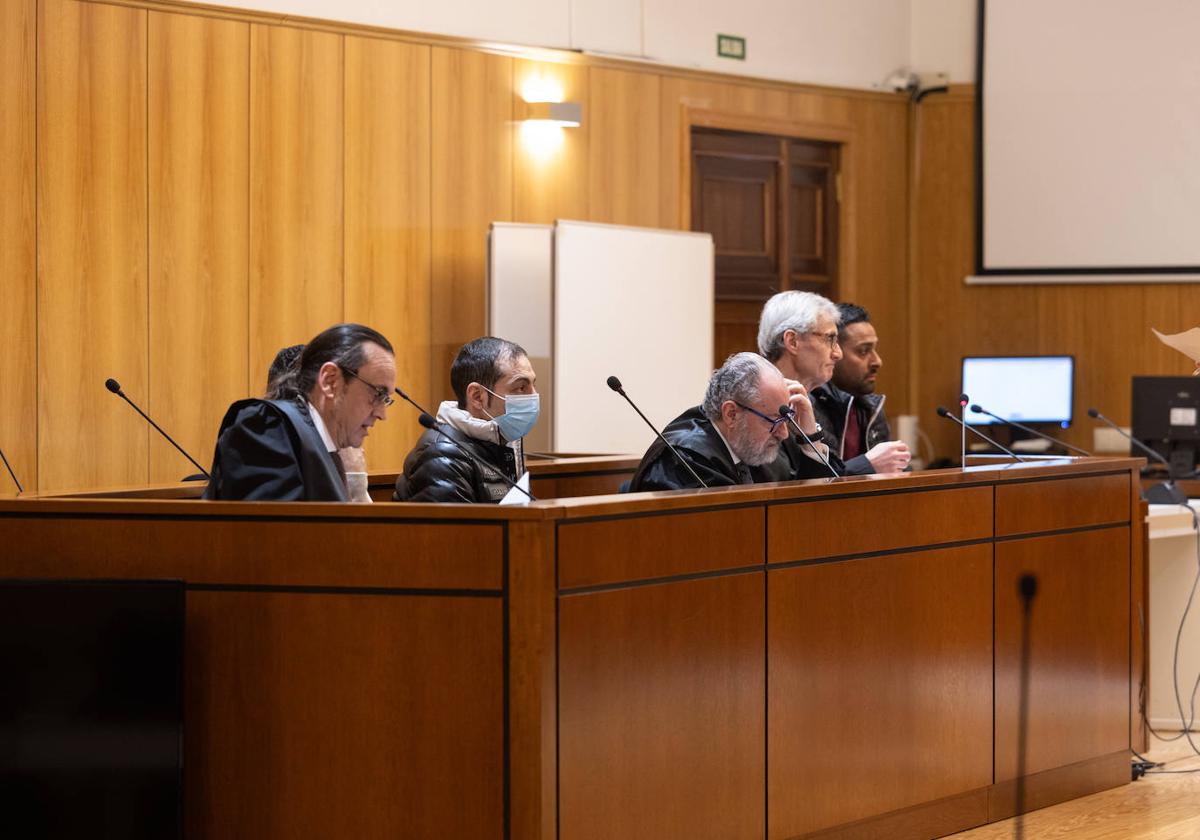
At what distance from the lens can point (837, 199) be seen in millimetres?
8750

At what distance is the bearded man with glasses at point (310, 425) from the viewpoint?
11.1ft

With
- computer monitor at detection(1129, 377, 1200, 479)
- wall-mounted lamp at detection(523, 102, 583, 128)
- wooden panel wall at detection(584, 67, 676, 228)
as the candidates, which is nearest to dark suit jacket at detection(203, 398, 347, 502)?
wall-mounted lamp at detection(523, 102, 583, 128)

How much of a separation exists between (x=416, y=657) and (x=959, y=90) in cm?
666

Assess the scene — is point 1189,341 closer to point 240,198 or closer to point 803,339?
point 803,339

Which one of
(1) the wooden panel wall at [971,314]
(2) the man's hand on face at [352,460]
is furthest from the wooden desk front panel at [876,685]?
(1) the wooden panel wall at [971,314]

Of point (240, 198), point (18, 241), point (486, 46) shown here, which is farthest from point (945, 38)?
Answer: point (18, 241)

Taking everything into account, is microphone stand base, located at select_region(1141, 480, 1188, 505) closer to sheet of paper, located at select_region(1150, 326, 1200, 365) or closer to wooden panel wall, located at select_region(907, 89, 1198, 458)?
wooden panel wall, located at select_region(907, 89, 1198, 458)

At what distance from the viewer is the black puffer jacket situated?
3.99 m

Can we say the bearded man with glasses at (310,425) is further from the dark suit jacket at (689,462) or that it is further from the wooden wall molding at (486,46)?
the wooden wall molding at (486,46)

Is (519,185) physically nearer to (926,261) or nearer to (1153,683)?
(926,261)

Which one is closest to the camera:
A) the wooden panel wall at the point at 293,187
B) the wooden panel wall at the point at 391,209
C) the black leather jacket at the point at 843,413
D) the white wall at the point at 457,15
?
the black leather jacket at the point at 843,413

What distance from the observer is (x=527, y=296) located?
705 cm

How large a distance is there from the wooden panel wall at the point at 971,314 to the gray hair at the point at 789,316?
401 cm

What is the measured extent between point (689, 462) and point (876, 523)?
0.49m
